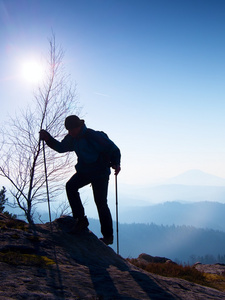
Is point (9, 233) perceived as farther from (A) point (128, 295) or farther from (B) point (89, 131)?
(A) point (128, 295)

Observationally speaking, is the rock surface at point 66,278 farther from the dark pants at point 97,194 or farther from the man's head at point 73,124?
the man's head at point 73,124

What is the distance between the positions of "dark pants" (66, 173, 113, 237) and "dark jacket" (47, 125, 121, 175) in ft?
0.64

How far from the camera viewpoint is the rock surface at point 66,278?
260cm

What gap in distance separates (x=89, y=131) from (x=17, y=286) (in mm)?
3557

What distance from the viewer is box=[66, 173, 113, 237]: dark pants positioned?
17.9ft

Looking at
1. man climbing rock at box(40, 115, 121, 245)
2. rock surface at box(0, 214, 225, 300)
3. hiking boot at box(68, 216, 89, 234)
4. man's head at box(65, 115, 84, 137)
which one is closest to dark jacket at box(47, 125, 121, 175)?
man climbing rock at box(40, 115, 121, 245)

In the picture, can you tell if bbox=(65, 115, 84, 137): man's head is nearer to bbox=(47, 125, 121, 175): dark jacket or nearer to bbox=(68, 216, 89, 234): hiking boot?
bbox=(47, 125, 121, 175): dark jacket

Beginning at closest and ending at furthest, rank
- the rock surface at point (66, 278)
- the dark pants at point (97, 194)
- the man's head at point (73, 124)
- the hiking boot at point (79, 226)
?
the rock surface at point (66, 278) → the man's head at point (73, 124) → the dark pants at point (97, 194) → the hiking boot at point (79, 226)

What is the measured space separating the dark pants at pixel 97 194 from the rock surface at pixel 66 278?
741mm

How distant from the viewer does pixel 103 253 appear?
5.65 metres

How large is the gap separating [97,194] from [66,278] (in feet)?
8.07

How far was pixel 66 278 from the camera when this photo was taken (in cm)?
313

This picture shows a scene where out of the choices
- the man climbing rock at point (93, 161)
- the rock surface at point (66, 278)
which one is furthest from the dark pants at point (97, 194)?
the rock surface at point (66, 278)

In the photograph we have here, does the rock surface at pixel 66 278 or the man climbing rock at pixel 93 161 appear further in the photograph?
the man climbing rock at pixel 93 161
